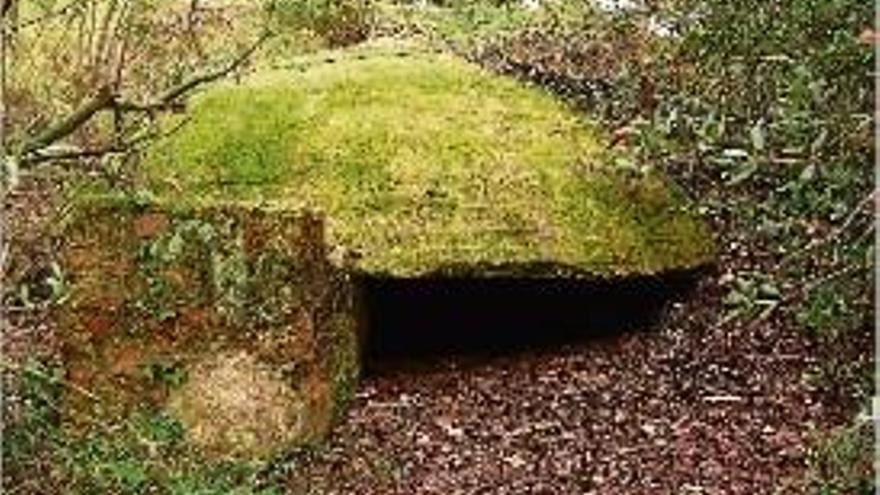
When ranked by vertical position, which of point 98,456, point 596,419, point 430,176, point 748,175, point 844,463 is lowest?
point 596,419

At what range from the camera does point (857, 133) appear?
477 cm

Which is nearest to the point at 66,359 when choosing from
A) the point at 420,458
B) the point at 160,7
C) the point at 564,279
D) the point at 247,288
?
the point at 247,288

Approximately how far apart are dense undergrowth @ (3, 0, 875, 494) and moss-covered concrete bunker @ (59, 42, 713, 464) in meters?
0.21

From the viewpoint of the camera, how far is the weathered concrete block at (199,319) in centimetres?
682

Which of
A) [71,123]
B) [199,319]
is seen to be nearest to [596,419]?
[199,319]

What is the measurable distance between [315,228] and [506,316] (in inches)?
64.2

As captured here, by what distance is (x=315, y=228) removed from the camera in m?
6.93

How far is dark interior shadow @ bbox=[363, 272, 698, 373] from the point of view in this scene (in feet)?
26.7

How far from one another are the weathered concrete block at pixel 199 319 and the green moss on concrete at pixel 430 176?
53 cm

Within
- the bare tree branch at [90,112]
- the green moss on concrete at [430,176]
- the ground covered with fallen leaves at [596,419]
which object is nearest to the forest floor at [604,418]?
the ground covered with fallen leaves at [596,419]

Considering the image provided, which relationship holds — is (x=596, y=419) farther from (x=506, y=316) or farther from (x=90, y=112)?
(x=90, y=112)

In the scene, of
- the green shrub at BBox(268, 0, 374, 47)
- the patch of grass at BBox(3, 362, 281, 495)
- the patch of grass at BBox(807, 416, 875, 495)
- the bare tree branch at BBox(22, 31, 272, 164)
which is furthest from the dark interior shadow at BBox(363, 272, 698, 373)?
the green shrub at BBox(268, 0, 374, 47)

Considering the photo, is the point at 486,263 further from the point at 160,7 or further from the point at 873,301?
the point at 160,7

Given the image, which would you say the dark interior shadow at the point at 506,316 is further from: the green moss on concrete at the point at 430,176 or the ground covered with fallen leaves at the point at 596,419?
the green moss on concrete at the point at 430,176
